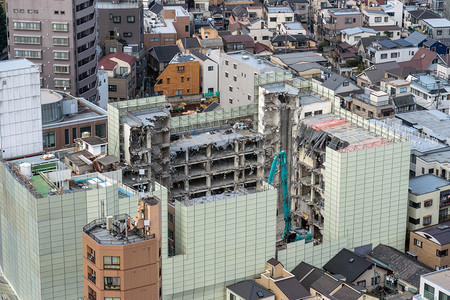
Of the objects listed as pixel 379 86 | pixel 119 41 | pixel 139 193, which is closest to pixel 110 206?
pixel 139 193

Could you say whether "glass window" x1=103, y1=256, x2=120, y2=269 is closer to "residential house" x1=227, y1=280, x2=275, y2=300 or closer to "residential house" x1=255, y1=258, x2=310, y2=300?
"residential house" x1=227, y1=280, x2=275, y2=300

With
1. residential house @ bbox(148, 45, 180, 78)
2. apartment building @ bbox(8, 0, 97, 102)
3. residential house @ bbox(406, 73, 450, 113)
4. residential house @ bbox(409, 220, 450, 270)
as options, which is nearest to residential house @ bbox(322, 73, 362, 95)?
residential house @ bbox(406, 73, 450, 113)

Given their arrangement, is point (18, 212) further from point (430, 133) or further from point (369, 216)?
point (430, 133)

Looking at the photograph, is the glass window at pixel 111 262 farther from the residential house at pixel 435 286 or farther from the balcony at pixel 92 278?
the residential house at pixel 435 286

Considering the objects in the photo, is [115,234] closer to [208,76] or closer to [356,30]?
[208,76]

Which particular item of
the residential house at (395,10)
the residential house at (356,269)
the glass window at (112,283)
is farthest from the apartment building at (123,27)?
the glass window at (112,283)

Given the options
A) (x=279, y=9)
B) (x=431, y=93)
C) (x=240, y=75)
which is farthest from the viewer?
(x=279, y=9)

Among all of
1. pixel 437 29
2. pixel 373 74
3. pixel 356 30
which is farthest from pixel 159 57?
pixel 437 29
